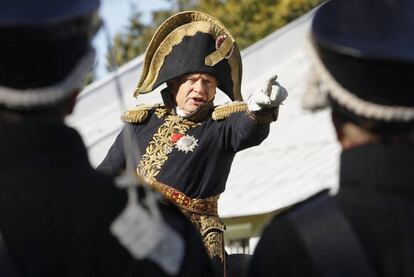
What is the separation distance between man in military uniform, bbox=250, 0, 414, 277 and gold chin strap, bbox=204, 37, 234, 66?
316cm

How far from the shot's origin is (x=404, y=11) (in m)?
4.03

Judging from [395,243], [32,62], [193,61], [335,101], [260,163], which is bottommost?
[260,163]

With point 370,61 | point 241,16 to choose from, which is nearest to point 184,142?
point 370,61

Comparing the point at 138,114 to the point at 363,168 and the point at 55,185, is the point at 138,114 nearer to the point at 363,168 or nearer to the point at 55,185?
the point at 55,185

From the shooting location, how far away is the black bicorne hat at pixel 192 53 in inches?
283

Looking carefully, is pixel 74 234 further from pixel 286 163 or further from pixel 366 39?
pixel 286 163

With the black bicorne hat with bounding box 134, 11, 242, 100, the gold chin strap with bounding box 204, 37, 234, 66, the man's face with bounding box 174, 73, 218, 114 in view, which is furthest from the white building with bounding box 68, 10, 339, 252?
the man's face with bounding box 174, 73, 218, 114

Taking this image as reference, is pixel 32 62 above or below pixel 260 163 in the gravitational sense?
above

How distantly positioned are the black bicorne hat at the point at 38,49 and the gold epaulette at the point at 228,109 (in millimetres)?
2916

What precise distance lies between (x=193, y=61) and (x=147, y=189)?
Result: 10.3ft

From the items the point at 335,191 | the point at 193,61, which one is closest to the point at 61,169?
the point at 335,191

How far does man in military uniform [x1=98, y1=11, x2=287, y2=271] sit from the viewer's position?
6902mm

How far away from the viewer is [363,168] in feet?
13.0

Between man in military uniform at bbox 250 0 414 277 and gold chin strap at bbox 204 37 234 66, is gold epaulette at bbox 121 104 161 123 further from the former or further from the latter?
man in military uniform at bbox 250 0 414 277
